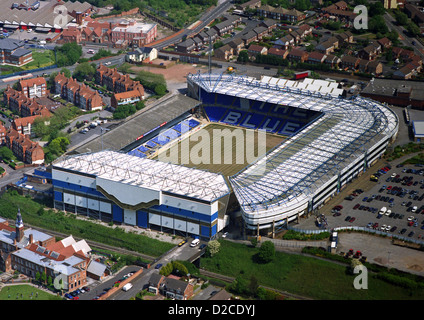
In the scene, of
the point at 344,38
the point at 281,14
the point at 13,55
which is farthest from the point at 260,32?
the point at 13,55

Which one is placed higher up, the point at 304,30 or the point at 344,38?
the point at 304,30

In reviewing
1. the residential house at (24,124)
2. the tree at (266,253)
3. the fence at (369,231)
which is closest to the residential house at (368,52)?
the fence at (369,231)

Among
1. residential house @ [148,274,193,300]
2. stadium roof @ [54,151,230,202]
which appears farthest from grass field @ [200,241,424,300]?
stadium roof @ [54,151,230,202]

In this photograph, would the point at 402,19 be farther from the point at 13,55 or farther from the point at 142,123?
the point at 13,55

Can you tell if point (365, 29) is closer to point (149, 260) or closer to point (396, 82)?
point (396, 82)

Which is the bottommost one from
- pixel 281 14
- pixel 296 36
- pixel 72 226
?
pixel 72 226

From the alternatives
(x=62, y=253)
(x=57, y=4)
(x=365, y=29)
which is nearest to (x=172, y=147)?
(x=62, y=253)
